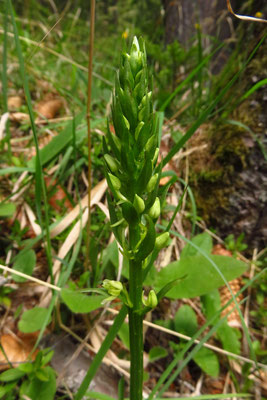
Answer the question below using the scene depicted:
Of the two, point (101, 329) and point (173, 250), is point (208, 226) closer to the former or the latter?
point (173, 250)

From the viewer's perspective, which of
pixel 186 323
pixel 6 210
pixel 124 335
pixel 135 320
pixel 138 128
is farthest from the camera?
pixel 6 210

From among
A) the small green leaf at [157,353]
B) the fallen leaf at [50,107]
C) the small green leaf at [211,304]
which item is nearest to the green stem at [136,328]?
the small green leaf at [157,353]

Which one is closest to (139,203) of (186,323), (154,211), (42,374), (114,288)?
(154,211)

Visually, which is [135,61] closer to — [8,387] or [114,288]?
[114,288]

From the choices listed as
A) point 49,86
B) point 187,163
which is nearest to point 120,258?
point 187,163

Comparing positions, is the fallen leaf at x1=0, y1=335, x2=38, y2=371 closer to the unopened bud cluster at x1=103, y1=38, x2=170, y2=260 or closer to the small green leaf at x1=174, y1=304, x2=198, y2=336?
the small green leaf at x1=174, y1=304, x2=198, y2=336

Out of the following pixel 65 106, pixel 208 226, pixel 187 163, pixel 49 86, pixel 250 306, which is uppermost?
pixel 49 86
